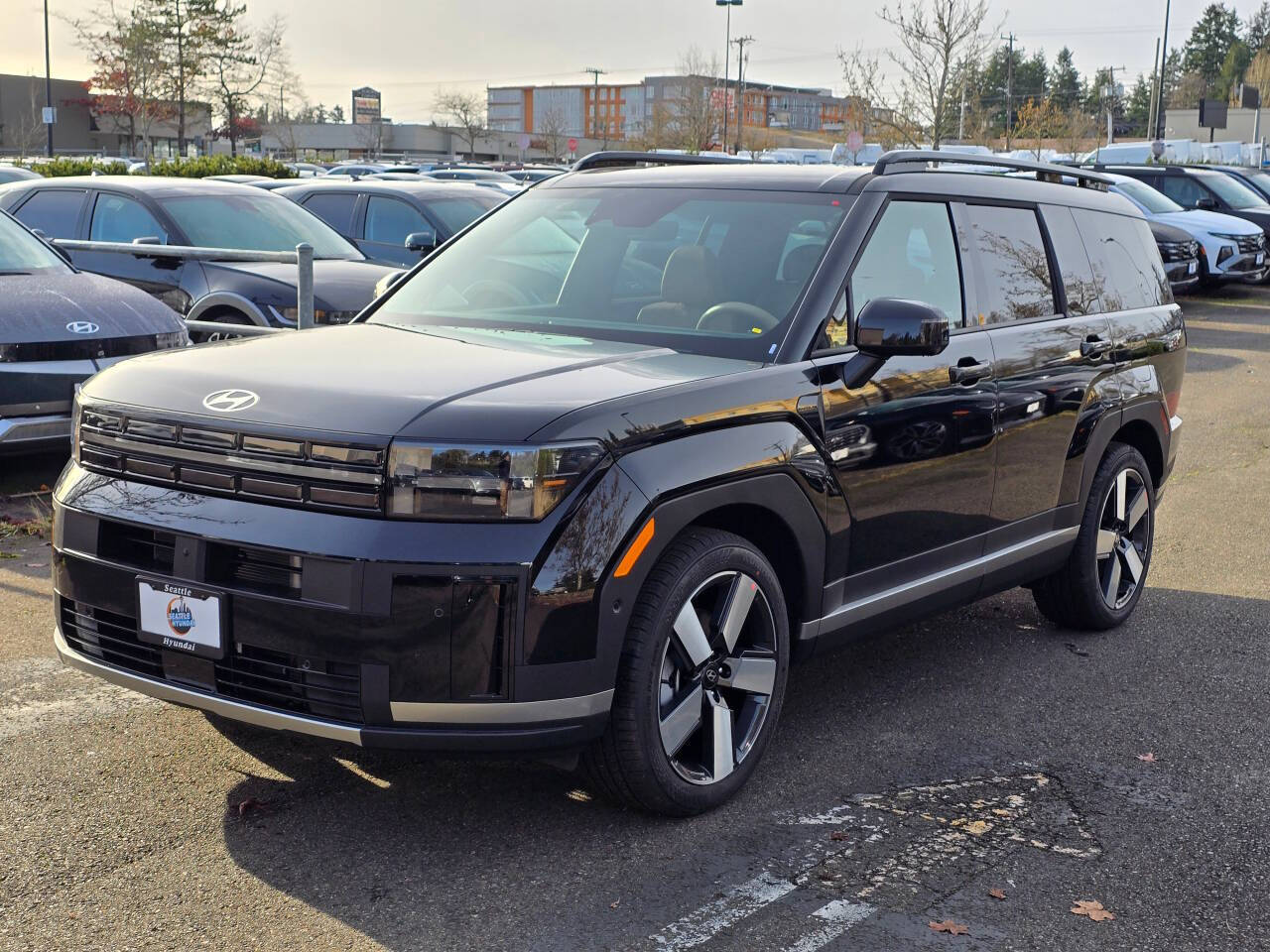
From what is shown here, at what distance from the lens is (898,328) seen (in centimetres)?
429

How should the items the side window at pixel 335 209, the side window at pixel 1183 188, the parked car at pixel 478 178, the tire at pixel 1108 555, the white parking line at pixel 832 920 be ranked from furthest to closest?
1. the parked car at pixel 478 178
2. the side window at pixel 1183 188
3. the side window at pixel 335 209
4. the tire at pixel 1108 555
5. the white parking line at pixel 832 920

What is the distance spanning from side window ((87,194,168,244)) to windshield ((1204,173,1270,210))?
2025 centimetres

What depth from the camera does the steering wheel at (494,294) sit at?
16.2 feet

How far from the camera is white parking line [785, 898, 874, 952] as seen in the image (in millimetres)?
3309

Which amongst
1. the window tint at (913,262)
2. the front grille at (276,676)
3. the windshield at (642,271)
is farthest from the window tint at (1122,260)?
the front grille at (276,676)

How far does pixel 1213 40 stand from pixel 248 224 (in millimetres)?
139911

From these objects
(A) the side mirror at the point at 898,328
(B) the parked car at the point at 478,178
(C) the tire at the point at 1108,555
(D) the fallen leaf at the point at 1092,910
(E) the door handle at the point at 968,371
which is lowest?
(D) the fallen leaf at the point at 1092,910

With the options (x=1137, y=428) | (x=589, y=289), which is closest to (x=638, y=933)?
(x=589, y=289)

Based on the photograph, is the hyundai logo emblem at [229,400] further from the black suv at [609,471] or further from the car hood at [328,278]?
the car hood at [328,278]

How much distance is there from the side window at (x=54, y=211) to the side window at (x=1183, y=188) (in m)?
19.9

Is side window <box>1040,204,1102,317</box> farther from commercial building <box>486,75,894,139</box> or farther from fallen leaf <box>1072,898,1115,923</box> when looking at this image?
commercial building <box>486,75,894,139</box>

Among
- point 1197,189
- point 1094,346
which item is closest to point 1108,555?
point 1094,346

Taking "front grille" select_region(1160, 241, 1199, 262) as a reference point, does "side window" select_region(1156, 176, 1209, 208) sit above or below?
above

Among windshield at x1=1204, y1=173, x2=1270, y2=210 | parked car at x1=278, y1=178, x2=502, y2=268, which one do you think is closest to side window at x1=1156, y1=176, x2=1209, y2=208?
windshield at x1=1204, y1=173, x2=1270, y2=210
